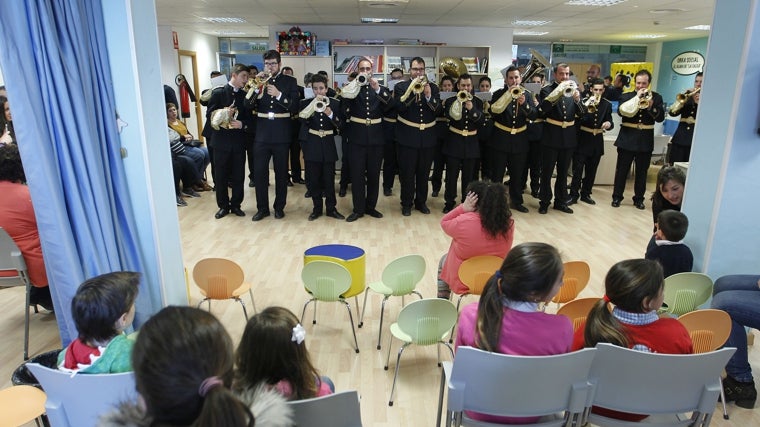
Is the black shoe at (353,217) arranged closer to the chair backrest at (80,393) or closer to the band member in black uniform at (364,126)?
the band member in black uniform at (364,126)

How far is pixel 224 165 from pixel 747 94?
4.79 meters

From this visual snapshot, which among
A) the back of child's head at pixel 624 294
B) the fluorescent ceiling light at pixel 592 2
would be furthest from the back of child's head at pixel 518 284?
the fluorescent ceiling light at pixel 592 2

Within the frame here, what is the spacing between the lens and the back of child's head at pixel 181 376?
1091 millimetres

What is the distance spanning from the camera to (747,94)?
9.31 feet

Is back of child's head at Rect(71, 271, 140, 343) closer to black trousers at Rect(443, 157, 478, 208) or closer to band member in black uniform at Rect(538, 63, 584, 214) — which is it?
black trousers at Rect(443, 157, 478, 208)

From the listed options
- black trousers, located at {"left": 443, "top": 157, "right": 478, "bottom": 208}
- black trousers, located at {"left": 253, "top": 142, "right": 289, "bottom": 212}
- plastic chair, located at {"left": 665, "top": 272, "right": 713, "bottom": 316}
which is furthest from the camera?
black trousers, located at {"left": 443, "top": 157, "right": 478, "bottom": 208}

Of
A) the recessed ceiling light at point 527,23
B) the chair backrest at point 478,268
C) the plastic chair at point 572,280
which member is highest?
the recessed ceiling light at point 527,23

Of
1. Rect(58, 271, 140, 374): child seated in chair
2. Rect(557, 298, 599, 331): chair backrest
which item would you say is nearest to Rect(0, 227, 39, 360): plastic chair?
Rect(58, 271, 140, 374): child seated in chair

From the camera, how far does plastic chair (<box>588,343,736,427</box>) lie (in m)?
1.71

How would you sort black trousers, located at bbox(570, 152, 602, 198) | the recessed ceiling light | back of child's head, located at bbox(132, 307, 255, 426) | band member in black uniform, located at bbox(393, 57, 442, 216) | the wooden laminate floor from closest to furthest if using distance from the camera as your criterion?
back of child's head, located at bbox(132, 307, 255, 426)
the wooden laminate floor
band member in black uniform, located at bbox(393, 57, 442, 216)
black trousers, located at bbox(570, 152, 602, 198)
the recessed ceiling light

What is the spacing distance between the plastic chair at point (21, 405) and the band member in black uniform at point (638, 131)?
20.3 ft

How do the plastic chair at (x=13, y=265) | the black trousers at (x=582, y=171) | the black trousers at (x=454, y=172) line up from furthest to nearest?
the black trousers at (x=582, y=171) < the black trousers at (x=454, y=172) < the plastic chair at (x=13, y=265)

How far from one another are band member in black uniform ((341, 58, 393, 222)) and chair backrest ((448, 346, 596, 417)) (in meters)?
3.98

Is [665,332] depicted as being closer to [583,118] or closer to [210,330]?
[210,330]
